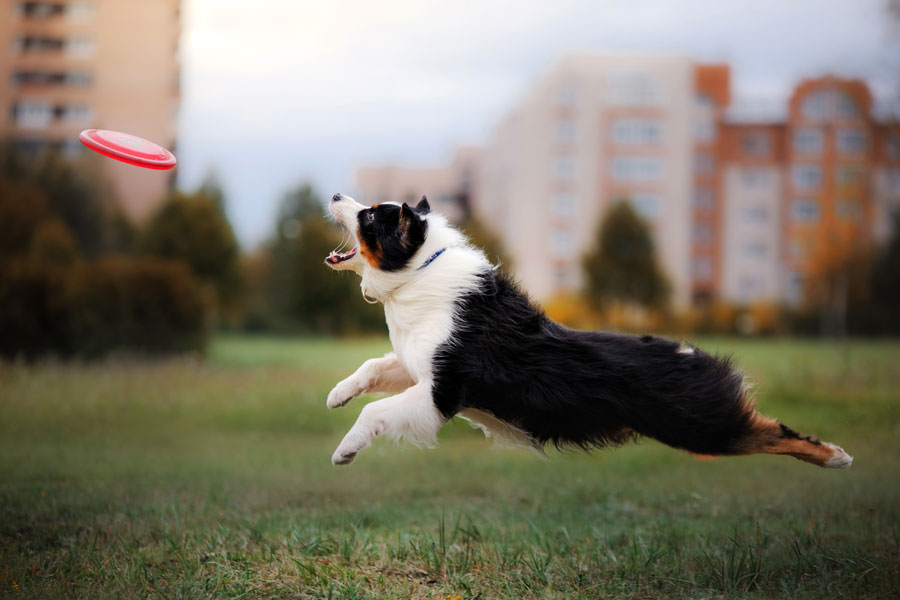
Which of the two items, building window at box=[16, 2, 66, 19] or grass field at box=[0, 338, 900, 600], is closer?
grass field at box=[0, 338, 900, 600]

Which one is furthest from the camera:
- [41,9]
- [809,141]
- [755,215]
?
[755,215]

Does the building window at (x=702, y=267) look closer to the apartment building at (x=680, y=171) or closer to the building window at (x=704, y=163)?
the apartment building at (x=680, y=171)

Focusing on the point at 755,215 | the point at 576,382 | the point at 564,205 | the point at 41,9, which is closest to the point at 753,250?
the point at 755,215

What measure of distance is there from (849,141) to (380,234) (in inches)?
2066

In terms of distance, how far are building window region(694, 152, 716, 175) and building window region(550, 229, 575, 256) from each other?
9.51m

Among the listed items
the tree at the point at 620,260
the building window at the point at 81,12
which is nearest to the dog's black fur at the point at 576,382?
the building window at the point at 81,12

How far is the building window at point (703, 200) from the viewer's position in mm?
51500

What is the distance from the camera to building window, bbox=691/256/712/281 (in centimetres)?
5209

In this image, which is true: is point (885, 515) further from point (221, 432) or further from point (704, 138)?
point (704, 138)

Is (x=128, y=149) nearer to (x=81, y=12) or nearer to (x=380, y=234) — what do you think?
(x=380, y=234)

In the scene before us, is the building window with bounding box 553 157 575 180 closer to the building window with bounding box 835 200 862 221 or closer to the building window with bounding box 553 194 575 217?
the building window with bounding box 553 194 575 217

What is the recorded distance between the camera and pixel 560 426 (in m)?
4.69

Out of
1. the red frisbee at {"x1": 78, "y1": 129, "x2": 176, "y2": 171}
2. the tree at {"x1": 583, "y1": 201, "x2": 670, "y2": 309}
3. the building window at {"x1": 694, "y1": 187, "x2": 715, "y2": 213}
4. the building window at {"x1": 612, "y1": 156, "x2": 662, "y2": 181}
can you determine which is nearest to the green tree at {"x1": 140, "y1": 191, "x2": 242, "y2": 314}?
the tree at {"x1": 583, "y1": 201, "x2": 670, "y2": 309}

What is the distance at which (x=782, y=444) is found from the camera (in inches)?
189
